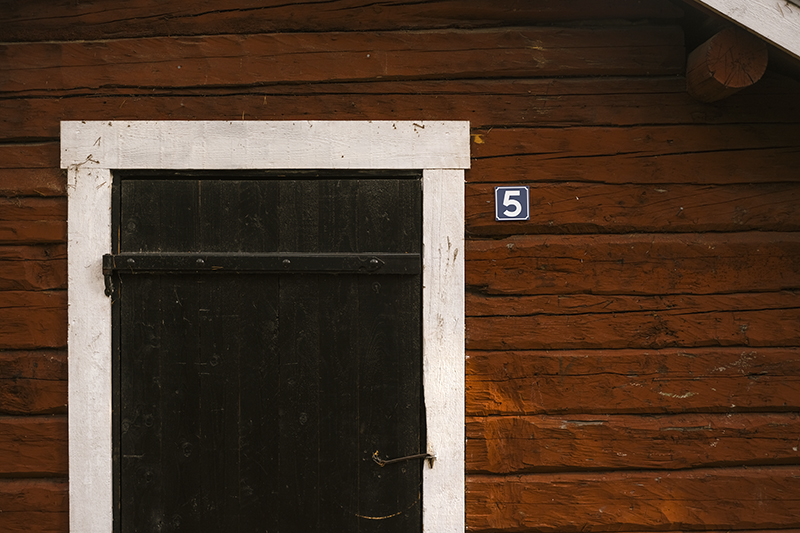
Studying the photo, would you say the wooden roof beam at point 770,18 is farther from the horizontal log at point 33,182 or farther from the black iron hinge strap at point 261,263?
the horizontal log at point 33,182

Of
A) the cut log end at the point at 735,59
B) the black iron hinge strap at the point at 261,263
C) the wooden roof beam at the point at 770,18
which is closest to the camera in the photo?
the wooden roof beam at the point at 770,18

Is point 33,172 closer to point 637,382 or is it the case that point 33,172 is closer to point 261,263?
point 261,263

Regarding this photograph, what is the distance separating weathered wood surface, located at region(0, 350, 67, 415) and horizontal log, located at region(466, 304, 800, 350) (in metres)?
1.55

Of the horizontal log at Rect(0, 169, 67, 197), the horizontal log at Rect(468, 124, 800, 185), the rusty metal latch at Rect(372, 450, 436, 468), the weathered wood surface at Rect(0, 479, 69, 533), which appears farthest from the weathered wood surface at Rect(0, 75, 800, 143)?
the weathered wood surface at Rect(0, 479, 69, 533)

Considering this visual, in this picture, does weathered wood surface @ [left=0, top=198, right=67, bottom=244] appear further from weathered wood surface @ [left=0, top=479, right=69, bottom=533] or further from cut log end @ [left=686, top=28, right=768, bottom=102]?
cut log end @ [left=686, top=28, right=768, bottom=102]

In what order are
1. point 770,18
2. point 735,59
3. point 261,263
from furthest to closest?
point 261,263 < point 735,59 < point 770,18

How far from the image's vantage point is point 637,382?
197cm

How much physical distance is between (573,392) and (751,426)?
2.22 feet

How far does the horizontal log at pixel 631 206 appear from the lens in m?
1.98

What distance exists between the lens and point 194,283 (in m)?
1.96

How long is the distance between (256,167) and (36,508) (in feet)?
5.01

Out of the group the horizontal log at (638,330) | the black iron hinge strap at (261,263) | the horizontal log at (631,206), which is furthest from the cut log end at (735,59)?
the black iron hinge strap at (261,263)

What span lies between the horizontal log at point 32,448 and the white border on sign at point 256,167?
74mm

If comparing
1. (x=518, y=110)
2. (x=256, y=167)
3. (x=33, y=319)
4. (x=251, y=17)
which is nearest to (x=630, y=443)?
(x=518, y=110)
